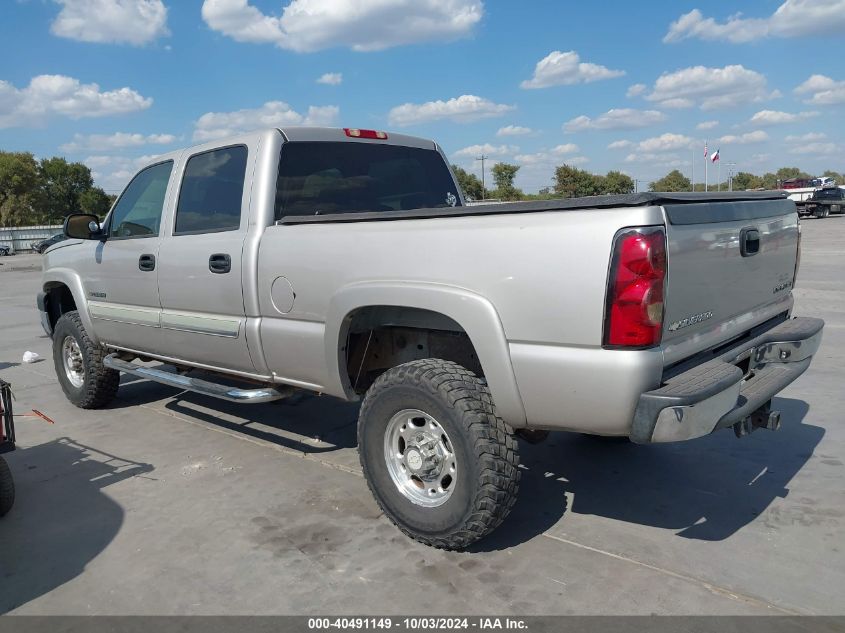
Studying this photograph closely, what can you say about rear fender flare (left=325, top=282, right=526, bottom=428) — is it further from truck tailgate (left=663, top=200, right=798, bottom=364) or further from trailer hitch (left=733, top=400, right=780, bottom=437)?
trailer hitch (left=733, top=400, right=780, bottom=437)

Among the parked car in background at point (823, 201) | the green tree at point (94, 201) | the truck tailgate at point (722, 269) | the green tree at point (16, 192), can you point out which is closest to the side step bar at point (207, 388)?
the truck tailgate at point (722, 269)

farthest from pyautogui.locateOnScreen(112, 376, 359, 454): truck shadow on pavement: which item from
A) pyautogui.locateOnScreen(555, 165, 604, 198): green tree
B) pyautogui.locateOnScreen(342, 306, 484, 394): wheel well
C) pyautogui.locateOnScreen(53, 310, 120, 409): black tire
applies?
pyautogui.locateOnScreen(555, 165, 604, 198): green tree

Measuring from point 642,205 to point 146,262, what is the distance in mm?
3620

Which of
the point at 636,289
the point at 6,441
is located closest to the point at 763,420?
the point at 636,289

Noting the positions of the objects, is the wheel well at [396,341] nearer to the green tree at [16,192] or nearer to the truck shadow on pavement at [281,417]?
the truck shadow on pavement at [281,417]

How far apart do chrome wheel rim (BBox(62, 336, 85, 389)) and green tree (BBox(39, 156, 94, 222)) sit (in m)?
72.4

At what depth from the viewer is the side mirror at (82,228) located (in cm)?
528

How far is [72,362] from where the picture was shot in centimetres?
614

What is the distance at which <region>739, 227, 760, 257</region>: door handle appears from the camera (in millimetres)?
3218

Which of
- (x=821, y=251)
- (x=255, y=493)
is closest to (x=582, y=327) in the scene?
(x=255, y=493)

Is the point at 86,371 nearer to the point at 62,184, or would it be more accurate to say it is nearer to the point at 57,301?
the point at 57,301

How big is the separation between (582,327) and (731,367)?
30.7 inches

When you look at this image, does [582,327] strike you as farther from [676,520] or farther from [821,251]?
[821,251]

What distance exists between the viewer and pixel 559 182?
5388 cm
